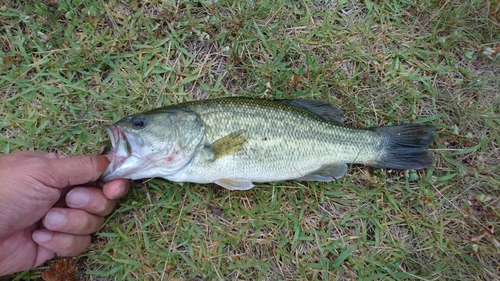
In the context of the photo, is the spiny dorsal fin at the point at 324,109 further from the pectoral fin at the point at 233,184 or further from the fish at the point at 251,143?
the pectoral fin at the point at 233,184

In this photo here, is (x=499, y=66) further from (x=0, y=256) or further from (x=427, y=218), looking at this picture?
(x=0, y=256)

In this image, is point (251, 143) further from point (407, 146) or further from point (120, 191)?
point (407, 146)

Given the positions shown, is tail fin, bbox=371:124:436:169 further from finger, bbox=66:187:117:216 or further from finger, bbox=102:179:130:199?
finger, bbox=66:187:117:216

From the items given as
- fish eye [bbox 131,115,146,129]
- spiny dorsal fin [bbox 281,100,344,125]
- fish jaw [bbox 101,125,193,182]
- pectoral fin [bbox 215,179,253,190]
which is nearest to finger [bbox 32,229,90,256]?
fish jaw [bbox 101,125,193,182]

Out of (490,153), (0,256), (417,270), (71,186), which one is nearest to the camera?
(0,256)

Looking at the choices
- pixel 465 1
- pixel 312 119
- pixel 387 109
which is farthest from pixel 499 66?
pixel 312 119
